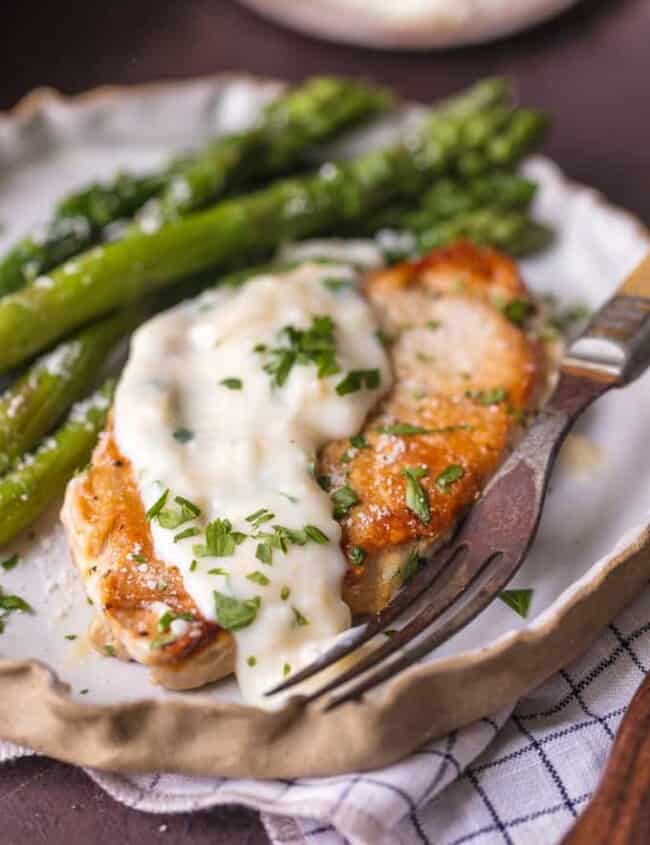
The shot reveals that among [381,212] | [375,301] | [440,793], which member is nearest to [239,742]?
[440,793]

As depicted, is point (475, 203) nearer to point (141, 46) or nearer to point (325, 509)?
point (325, 509)

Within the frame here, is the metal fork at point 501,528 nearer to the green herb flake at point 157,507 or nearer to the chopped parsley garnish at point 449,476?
the chopped parsley garnish at point 449,476

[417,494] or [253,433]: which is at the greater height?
[253,433]

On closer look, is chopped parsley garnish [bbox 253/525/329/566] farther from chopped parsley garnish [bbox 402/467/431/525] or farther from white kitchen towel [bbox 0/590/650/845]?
white kitchen towel [bbox 0/590/650/845]

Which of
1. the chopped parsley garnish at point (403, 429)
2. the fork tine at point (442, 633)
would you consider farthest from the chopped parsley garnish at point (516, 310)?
the fork tine at point (442, 633)

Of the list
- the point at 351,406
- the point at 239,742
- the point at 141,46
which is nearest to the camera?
the point at 239,742

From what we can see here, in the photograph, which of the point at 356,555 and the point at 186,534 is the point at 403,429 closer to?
the point at 356,555

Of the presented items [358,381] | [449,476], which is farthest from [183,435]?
[449,476]
